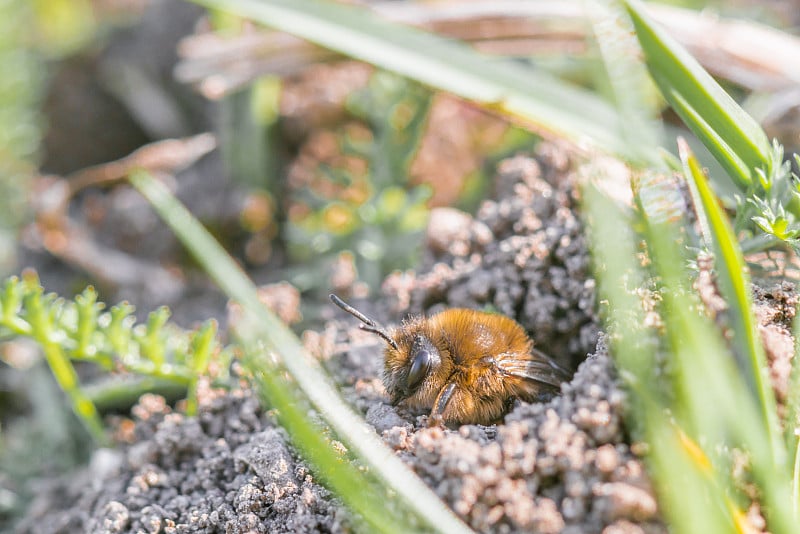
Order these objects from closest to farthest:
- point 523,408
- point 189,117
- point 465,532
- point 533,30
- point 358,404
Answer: point 465,532
point 523,408
point 358,404
point 533,30
point 189,117

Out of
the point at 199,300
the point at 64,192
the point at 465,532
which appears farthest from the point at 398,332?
the point at 64,192

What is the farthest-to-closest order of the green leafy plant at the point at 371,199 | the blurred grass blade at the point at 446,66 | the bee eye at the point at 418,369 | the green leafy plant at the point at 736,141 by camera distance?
1. the green leafy plant at the point at 371,199
2. the blurred grass blade at the point at 446,66
3. the bee eye at the point at 418,369
4. the green leafy plant at the point at 736,141

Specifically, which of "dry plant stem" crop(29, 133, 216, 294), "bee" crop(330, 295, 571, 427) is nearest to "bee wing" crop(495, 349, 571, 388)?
"bee" crop(330, 295, 571, 427)

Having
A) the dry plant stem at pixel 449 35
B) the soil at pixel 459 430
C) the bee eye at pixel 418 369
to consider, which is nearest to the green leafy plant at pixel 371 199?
the soil at pixel 459 430

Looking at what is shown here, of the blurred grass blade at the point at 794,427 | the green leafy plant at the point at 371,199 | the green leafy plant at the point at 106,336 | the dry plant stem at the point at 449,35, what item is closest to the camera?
the blurred grass blade at the point at 794,427

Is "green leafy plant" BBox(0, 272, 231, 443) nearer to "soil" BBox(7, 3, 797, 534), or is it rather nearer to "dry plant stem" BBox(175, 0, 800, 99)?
"soil" BBox(7, 3, 797, 534)

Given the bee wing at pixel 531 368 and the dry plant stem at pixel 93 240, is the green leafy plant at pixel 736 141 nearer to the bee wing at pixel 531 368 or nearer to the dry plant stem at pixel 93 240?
the bee wing at pixel 531 368

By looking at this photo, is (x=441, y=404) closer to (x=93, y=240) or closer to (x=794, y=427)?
(x=794, y=427)

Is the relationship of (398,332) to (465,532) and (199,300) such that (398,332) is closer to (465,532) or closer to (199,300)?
(465,532)
